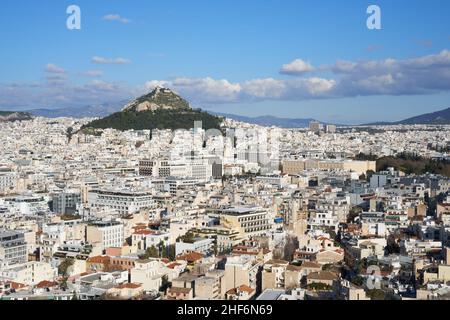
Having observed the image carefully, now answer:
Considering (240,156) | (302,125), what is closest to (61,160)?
(240,156)

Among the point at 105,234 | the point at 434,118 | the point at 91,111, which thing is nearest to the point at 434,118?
the point at 434,118

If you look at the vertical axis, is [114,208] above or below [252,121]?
below

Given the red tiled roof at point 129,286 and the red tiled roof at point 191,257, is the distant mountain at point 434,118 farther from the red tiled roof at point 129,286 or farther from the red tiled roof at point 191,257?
the red tiled roof at point 129,286

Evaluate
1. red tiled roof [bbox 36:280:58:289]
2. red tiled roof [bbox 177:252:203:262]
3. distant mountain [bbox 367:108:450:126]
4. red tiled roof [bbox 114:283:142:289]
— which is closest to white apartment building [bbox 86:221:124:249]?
red tiled roof [bbox 177:252:203:262]

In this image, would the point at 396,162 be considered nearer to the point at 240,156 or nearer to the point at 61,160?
the point at 240,156

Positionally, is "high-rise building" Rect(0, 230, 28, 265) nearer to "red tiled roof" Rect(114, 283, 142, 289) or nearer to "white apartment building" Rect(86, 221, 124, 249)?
"white apartment building" Rect(86, 221, 124, 249)

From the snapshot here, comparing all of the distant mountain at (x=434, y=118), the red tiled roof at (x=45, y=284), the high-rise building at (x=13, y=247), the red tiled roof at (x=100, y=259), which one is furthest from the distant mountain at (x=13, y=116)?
the red tiled roof at (x=45, y=284)

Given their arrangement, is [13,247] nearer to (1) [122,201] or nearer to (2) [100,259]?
(2) [100,259]
